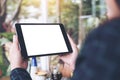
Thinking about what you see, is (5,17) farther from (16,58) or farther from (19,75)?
(19,75)

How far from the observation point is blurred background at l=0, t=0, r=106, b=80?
1.51 meters

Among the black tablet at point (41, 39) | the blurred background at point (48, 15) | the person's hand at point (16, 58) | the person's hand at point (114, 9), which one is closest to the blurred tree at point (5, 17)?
the blurred background at point (48, 15)

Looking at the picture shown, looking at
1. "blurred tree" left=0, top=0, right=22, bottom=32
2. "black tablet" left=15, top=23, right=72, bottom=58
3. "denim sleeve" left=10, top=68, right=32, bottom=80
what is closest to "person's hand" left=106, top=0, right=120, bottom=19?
"denim sleeve" left=10, top=68, right=32, bottom=80

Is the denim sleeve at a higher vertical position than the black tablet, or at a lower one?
lower

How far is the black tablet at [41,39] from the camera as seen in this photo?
3.77 feet

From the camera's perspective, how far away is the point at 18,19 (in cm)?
155

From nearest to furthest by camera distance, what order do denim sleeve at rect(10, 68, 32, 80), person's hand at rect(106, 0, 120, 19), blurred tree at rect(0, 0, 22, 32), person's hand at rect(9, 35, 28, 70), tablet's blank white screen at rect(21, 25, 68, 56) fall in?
person's hand at rect(106, 0, 120, 19)
denim sleeve at rect(10, 68, 32, 80)
person's hand at rect(9, 35, 28, 70)
tablet's blank white screen at rect(21, 25, 68, 56)
blurred tree at rect(0, 0, 22, 32)

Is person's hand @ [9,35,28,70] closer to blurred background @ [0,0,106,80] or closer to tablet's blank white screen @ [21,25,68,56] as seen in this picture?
tablet's blank white screen @ [21,25,68,56]

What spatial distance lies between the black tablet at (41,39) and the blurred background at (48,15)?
0.93 ft

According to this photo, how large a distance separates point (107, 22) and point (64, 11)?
122 cm

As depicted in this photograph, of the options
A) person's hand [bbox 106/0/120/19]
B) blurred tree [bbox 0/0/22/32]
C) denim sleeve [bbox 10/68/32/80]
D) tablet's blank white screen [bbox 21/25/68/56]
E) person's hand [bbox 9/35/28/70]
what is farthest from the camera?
blurred tree [bbox 0/0/22/32]

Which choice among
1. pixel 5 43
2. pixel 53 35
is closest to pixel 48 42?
pixel 53 35

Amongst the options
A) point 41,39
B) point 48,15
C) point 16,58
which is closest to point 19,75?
point 16,58

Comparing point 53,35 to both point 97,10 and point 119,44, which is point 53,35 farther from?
point 119,44
